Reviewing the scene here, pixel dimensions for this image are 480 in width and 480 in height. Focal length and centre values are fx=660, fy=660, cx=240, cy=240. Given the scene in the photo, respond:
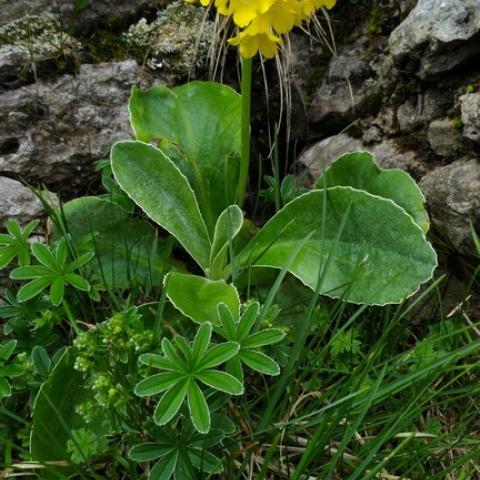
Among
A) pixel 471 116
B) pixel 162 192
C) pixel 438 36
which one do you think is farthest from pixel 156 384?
pixel 438 36

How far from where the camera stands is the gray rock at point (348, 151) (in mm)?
1611

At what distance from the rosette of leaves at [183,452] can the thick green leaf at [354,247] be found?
0.40m

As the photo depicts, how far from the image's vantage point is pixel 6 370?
1136 mm

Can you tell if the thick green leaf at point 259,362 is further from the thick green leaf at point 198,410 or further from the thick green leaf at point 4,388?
the thick green leaf at point 4,388

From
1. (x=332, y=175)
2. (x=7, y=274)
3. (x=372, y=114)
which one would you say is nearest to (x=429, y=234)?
(x=332, y=175)

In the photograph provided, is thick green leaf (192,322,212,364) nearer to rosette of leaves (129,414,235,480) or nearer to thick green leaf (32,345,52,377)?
rosette of leaves (129,414,235,480)

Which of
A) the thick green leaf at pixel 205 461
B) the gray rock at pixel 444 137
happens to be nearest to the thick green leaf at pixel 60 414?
the thick green leaf at pixel 205 461

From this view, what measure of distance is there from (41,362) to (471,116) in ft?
3.33

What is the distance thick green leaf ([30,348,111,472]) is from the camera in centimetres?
109

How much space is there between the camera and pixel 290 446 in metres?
1.16

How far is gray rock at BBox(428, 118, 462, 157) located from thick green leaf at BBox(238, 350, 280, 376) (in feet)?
2.49

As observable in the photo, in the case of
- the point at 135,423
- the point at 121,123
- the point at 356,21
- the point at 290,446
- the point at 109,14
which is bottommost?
the point at 290,446

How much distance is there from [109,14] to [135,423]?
1.23 m

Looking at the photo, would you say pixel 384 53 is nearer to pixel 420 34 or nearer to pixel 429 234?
pixel 420 34
